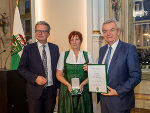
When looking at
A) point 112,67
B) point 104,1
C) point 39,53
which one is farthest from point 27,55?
point 104,1

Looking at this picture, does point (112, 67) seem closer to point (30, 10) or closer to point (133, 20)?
point (133, 20)

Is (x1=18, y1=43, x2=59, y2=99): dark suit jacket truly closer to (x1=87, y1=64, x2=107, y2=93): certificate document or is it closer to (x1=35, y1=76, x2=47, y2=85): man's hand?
(x1=35, y1=76, x2=47, y2=85): man's hand

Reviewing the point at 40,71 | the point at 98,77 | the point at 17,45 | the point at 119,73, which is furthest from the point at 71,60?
the point at 17,45

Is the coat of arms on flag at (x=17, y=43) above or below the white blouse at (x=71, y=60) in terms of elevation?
above

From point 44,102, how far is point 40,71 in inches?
14.5

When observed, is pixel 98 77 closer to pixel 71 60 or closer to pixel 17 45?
pixel 71 60

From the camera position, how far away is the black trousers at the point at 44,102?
2049 millimetres

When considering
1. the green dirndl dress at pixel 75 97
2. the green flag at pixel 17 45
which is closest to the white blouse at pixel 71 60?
the green dirndl dress at pixel 75 97

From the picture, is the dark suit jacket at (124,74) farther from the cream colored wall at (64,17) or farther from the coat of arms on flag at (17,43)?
the coat of arms on flag at (17,43)

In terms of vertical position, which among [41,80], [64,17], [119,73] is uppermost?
[64,17]

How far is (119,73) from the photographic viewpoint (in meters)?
1.61

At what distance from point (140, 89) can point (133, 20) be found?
50.7 inches

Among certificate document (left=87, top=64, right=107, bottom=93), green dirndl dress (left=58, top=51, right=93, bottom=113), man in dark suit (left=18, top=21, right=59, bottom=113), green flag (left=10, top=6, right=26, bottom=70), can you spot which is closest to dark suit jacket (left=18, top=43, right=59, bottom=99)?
man in dark suit (left=18, top=21, right=59, bottom=113)

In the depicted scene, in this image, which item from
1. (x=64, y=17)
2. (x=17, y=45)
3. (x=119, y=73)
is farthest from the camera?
(x=64, y=17)
